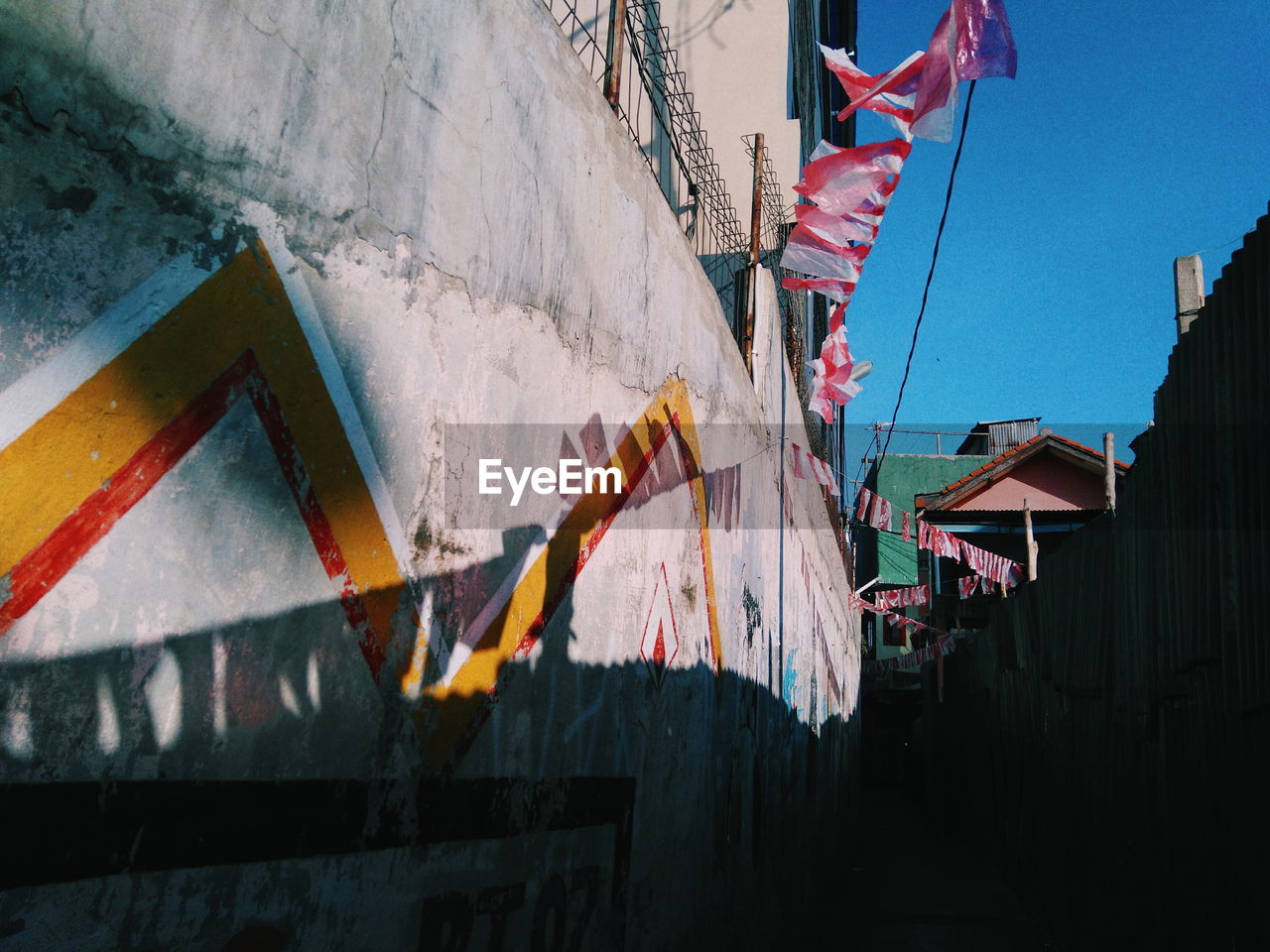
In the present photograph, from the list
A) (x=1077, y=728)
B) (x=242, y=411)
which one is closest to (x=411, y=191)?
(x=242, y=411)

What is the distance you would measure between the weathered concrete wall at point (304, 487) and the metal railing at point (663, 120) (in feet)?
2.70

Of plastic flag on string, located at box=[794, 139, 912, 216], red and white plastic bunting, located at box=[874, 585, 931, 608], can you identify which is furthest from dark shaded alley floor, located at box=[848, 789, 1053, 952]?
plastic flag on string, located at box=[794, 139, 912, 216]

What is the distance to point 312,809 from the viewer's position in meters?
1.71

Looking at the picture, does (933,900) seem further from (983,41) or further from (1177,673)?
(983,41)

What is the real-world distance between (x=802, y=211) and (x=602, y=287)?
3107 millimetres

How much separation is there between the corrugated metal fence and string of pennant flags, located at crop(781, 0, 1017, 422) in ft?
5.30

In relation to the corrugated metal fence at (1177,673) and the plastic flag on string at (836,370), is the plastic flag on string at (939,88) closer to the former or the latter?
the corrugated metal fence at (1177,673)

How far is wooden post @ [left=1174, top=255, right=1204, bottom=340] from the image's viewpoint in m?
6.49

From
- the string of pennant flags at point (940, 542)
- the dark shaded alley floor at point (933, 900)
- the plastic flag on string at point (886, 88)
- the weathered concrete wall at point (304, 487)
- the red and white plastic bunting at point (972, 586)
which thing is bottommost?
the dark shaded alley floor at point (933, 900)

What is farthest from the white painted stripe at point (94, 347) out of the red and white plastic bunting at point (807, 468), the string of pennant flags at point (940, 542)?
the string of pennant flags at point (940, 542)

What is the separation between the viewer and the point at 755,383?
612 centimetres

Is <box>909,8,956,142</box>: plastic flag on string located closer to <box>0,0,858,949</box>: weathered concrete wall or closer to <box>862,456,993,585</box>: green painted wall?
<box>0,0,858,949</box>: weathered concrete wall

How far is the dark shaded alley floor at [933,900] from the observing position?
828 cm

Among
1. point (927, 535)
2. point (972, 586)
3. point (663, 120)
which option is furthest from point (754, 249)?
point (972, 586)
